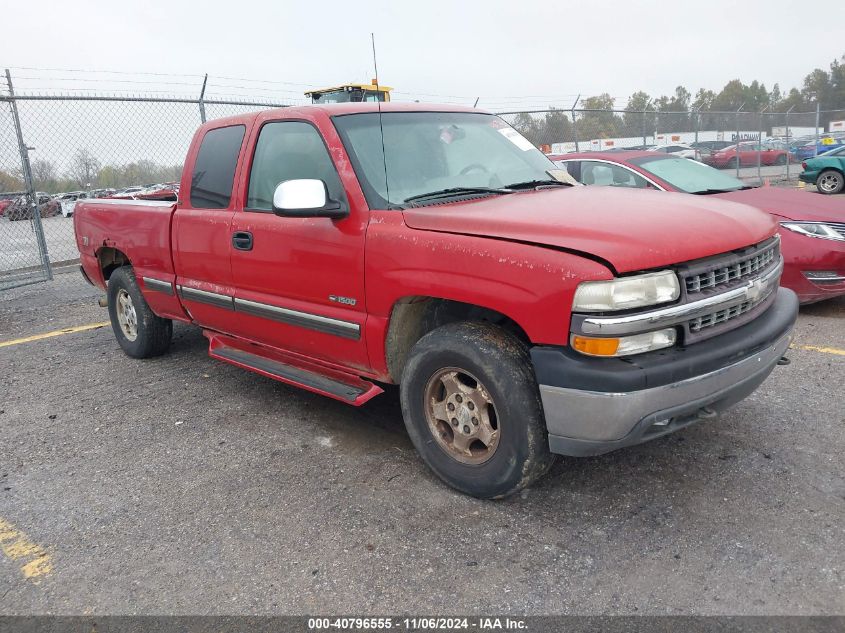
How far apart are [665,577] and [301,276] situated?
2328 mm

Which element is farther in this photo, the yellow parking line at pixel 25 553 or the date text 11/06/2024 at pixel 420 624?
the yellow parking line at pixel 25 553

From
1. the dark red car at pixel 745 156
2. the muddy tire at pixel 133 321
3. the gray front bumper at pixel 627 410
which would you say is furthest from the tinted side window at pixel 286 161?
the dark red car at pixel 745 156

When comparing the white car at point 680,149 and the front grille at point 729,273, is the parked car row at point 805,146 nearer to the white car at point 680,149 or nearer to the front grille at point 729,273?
the white car at point 680,149

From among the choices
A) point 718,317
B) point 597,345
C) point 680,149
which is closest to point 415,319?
point 597,345

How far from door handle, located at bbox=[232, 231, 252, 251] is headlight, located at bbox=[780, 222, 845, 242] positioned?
4.40 metres

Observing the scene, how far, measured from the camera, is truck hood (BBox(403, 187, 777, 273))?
268cm

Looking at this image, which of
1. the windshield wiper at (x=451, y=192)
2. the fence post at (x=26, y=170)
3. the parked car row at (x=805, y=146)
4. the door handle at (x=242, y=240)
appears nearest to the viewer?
the windshield wiper at (x=451, y=192)

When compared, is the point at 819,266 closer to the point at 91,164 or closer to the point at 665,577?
the point at 665,577

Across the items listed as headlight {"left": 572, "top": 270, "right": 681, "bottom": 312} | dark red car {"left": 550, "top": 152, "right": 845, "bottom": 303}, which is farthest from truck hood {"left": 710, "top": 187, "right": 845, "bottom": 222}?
headlight {"left": 572, "top": 270, "right": 681, "bottom": 312}

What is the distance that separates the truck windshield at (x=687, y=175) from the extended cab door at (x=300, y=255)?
13.3 ft

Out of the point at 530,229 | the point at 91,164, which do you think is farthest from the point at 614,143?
the point at 530,229

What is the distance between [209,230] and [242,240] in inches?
15.9

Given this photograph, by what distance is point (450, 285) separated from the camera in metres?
3.02

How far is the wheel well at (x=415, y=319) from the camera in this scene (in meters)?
3.35
